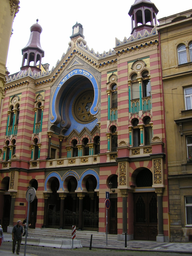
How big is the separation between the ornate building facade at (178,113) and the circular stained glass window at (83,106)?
1125 cm

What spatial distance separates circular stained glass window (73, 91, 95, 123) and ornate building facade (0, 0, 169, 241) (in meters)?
0.12

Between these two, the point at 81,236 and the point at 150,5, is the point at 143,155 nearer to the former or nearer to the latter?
Result: the point at 81,236

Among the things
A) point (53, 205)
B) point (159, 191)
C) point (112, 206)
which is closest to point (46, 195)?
point (53, 205)

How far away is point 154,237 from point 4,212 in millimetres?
17812

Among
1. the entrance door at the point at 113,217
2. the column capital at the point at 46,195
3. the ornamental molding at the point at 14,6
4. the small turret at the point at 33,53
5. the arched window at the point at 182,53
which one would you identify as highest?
the small turret at the point at 33,53

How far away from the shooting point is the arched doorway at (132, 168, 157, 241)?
75.4 feet

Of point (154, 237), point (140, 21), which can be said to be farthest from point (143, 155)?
point (140, 21)

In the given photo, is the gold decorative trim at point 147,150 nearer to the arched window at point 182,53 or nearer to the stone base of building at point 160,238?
the stone base of building at point 160,238

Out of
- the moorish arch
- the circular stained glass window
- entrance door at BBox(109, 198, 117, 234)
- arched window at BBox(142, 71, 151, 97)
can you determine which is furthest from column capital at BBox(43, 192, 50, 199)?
arched window at BBox(142, 71, 151, 97)

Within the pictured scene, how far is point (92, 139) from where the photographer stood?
30.9m

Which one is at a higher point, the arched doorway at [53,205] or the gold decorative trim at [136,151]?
the gold decorative trim at [136,151]

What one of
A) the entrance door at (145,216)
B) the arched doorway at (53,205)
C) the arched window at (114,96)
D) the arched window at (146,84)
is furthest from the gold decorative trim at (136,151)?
the arched doorway at (53,205)

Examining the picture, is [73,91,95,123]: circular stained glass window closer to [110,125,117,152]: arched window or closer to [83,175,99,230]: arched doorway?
[110,125,117,152]: arched window

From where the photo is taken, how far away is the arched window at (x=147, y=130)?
82.0ft
